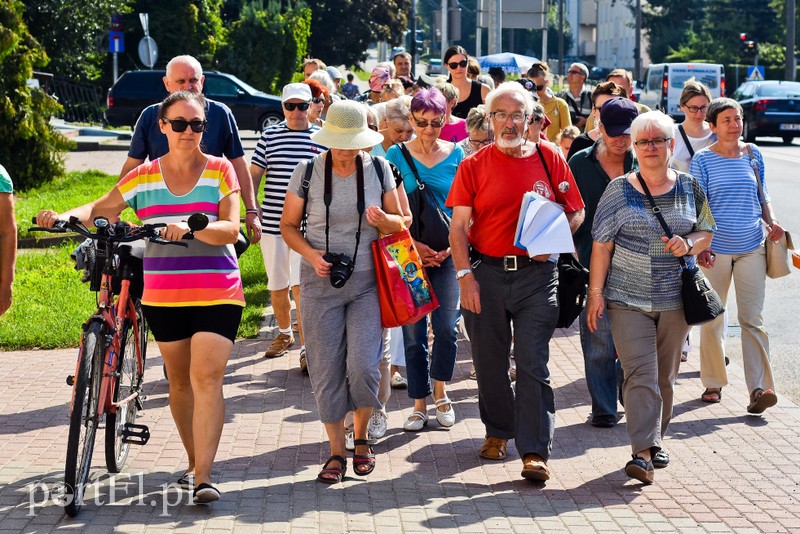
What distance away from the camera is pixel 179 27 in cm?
4138

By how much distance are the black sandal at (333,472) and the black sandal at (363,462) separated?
11cm

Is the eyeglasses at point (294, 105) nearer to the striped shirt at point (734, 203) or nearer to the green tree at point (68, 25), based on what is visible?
the striped shirt at point (734, 203)

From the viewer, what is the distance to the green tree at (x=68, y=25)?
1228 inches

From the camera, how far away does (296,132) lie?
8789 mm

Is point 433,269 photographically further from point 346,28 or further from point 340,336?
point 346,28

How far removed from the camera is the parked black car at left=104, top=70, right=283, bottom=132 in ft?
108

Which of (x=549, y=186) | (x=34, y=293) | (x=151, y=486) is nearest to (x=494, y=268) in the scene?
(x=549, y=186)

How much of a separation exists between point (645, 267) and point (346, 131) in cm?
163

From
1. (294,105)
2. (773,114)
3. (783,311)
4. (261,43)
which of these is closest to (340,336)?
(294,105)

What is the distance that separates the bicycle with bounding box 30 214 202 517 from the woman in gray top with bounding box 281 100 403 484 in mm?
864

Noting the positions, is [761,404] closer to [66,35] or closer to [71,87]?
[66,35]

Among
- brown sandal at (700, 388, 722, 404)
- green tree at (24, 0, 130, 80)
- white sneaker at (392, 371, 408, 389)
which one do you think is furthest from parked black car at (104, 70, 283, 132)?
brown sandal at (700, 388, 722, 404)

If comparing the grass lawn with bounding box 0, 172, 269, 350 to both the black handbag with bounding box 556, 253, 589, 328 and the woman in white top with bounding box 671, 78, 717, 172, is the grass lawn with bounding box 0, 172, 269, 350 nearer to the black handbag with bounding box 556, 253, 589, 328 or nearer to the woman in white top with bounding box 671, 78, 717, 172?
the woman in white top with bounding box 671, 78, 717, 172

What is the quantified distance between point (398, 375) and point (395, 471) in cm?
225
